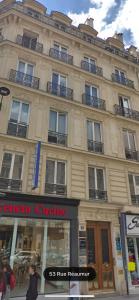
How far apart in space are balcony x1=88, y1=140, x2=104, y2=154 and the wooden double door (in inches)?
142

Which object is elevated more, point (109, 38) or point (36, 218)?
point (109, 38)

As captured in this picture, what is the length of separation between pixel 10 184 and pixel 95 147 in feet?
16.0

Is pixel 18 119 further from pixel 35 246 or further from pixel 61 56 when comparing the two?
pixel 61 56

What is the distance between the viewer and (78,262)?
9.26 meters

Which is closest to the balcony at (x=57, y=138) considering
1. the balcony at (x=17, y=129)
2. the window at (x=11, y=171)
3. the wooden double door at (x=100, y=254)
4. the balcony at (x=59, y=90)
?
the balcony at (x=17, y=129)

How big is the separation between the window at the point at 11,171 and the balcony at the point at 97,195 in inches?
132

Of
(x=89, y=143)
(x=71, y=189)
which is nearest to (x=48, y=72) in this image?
(x=89, y=143)

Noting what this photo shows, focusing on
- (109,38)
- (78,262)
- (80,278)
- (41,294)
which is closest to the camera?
(80,278)

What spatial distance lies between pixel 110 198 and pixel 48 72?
757cm

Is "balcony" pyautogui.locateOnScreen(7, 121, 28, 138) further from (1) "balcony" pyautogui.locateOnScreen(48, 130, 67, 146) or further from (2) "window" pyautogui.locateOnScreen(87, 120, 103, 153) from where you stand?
(2) "window" pyautogui.locateOnScreen(87, 120, 103, 153)

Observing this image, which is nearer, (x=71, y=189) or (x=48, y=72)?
(x=71, y=189)

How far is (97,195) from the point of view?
1098cm

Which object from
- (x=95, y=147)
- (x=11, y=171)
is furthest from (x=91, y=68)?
(x=11, y=171)

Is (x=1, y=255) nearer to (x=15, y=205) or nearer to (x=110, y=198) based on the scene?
(x=15, y=205)
